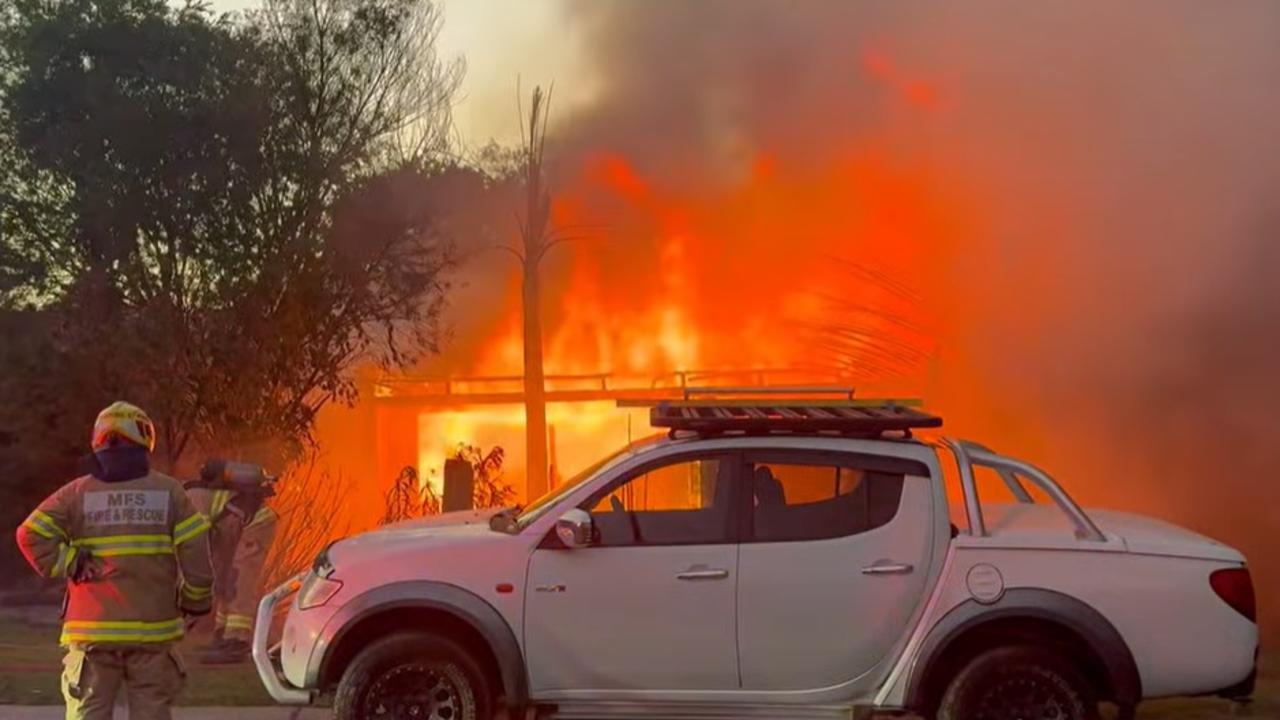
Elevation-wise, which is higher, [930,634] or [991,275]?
[991,275]

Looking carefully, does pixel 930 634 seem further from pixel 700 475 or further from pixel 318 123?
pixel 318 123

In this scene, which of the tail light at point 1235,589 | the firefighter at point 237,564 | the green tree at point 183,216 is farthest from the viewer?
the green tree at point 183,216

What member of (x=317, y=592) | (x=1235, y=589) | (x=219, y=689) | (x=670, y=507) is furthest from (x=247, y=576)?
(x=1235, y=589)

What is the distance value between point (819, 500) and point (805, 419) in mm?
362

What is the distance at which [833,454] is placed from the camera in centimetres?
553

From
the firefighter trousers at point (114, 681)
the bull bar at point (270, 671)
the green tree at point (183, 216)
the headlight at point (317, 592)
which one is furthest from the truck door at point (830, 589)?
the green tree at point (183, 216)

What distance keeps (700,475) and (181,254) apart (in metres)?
7.68

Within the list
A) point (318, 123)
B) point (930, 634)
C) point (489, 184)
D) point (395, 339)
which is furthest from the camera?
point (489, 184)

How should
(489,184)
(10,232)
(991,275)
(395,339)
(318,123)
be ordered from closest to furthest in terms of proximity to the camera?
(10,232) → (318,123) → (395,339) → (991,275) → (489,184)

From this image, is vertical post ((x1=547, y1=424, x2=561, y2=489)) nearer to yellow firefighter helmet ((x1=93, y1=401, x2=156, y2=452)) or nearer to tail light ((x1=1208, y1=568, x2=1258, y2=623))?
yellow firefighter helmet ((x1=93, y1=401, x2=156, y2=452))

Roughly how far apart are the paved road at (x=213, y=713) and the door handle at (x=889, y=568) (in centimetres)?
299

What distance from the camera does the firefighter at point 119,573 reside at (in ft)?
15.7

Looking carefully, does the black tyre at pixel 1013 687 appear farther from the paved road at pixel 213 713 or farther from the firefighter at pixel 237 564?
the firefighter at pixel 237 564

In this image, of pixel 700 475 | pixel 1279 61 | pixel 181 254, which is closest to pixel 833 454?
pixel 700 475
